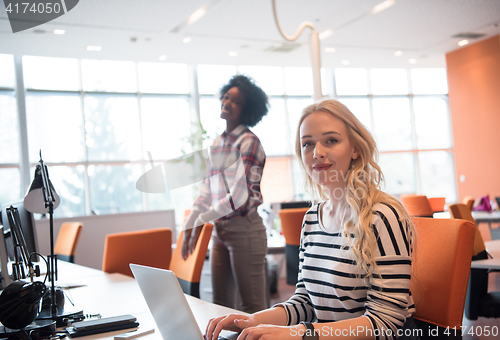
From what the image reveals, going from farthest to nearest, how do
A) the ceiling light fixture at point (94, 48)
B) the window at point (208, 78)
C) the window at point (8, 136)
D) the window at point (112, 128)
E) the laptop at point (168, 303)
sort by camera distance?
the window at point (208, 78) < the window at point (112, 128) < the window at point (8, 136) < the ceiling light fixture at point (94, 48) < the laptop at point (168, 303)

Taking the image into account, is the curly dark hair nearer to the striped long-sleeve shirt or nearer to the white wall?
the striped long-sleeve shirt

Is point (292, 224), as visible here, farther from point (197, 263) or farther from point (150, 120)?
point (150, 120)

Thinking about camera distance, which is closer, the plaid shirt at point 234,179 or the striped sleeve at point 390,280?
the striped sleeve at point 390,280

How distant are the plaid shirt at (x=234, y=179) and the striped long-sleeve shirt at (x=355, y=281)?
749mm

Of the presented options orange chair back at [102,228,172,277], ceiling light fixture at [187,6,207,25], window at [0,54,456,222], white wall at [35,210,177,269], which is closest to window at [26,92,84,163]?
window at [0,54,456,222]

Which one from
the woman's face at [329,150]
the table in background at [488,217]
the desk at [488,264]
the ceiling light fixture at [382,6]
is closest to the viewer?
the woman's face at [329,150]

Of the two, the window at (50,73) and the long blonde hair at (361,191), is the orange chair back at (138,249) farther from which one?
the window at (50,73)

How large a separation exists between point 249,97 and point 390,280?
1438mm

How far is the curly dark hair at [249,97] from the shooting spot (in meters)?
2.25

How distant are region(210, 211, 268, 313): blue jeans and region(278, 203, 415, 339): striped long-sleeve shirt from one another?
74 cm

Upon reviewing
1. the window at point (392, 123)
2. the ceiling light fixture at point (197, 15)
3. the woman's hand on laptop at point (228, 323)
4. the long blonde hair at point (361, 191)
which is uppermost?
the ceiling light fixture at point (197, 15)

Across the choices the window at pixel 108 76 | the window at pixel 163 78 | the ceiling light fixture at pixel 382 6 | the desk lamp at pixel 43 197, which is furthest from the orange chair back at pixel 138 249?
the window at pixel 163 78

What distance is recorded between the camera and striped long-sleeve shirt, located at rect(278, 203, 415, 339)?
1.00 meters

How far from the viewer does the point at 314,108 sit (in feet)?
4.07
